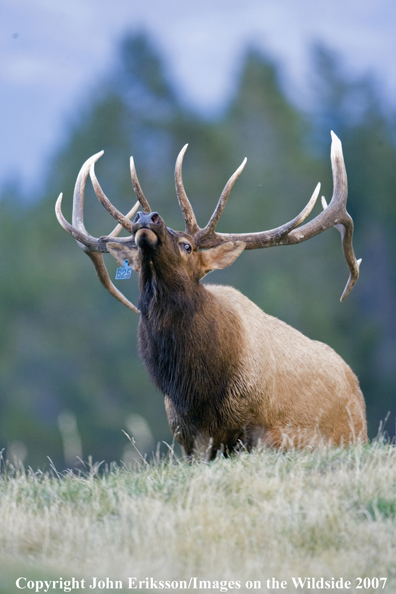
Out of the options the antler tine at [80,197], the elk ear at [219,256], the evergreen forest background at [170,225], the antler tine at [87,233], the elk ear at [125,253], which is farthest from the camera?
the evergreen forest background at [170,225]

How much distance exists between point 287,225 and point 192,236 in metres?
0.70

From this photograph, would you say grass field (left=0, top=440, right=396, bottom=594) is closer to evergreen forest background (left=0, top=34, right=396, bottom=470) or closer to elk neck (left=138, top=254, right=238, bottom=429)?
elk neck (left=138, top=254, right=238, bottom=429)

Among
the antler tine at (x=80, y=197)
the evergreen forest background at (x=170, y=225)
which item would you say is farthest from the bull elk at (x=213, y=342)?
the evergreen forest background at (x=170, y=225)

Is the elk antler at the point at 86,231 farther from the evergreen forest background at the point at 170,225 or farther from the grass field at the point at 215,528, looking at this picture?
the evergreen forest background at the point at 170,225

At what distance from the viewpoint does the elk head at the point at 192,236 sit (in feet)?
19.0

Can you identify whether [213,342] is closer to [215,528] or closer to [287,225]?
[287,225]

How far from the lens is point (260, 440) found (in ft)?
19.7

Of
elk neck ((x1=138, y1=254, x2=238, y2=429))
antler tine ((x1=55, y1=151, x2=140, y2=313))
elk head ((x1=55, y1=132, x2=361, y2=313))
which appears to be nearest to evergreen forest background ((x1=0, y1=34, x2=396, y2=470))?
antler tine ((x1=55, y1=151, x2=140, y2=313))

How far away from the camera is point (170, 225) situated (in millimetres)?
22062

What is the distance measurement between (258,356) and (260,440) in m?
0.67

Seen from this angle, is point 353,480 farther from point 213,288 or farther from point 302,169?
point 302,169

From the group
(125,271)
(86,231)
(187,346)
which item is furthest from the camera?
(86,231)

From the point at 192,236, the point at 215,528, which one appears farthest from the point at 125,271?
the point at 215,528

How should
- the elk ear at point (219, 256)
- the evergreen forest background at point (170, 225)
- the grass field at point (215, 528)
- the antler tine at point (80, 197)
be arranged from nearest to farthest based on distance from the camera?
the grass field at point (215, 528) → the elk ear at point (219, 256) → the antler tine at point (80, 197) → the evergreen forest background at point (170, 225)
